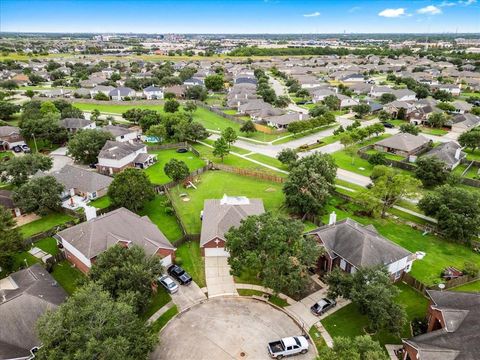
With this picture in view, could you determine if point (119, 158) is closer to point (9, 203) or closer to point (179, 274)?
point (9, 203)

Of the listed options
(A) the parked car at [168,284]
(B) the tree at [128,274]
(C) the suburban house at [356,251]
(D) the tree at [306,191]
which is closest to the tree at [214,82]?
(D) the tree at [306,191]

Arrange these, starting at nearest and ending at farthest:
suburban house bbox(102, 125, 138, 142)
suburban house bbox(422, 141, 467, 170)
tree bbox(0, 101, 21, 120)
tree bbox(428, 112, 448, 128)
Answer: suburban house bbox(422, 141, 467, 170), suburban house bbox(102, 125, 138, 142), tree bbox(428, 112, 448, 128), tree bbox(0, 101, 21, 120)

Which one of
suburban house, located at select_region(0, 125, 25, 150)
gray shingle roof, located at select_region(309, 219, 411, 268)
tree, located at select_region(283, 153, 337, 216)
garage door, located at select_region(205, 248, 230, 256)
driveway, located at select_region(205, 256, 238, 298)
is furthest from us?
suburban house, located at select_region(0, 125, 25, 150)

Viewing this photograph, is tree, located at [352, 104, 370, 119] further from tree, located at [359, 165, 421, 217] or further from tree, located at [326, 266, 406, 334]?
tree, located at [326, 266, 406, 334]

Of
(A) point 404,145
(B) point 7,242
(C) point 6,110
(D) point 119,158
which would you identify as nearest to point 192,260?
(B) point 7,242

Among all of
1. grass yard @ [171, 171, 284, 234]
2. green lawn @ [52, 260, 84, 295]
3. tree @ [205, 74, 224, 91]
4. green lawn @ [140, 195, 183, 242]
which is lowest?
Result: green lawn @ [52, 260, 84, 295]

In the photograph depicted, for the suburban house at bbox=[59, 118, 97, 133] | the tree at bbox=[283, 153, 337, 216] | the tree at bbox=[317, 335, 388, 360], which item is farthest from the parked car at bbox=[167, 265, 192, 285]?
the suburban house at bbox=[59, 118, 97, 133]

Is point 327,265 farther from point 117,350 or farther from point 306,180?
point 117,350

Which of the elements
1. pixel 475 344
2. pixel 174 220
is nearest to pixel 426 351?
pixel 475 344
